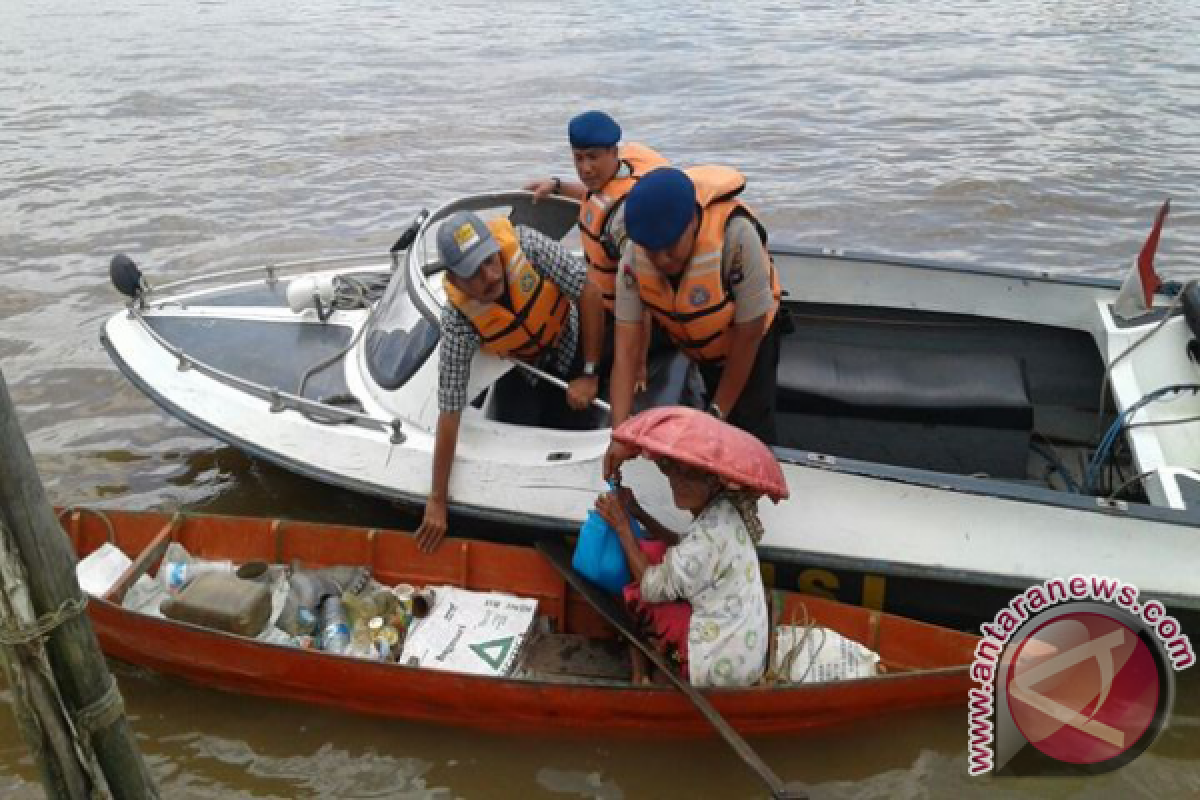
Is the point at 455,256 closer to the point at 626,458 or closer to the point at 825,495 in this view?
the point at 626,458

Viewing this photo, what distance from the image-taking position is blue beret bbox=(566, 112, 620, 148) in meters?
4.27

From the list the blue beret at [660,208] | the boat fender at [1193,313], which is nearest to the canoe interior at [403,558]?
the blue beret at [660,208]

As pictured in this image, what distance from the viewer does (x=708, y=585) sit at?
351cm

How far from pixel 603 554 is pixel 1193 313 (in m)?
3.07

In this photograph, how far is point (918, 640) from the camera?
387 cm

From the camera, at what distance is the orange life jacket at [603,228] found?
4.41 m

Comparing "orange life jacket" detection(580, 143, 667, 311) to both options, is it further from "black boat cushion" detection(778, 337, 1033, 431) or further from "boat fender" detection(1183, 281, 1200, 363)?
"boat fender" detection(1183, 281, 1200, 363)

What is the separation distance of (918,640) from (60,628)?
3.06 meters

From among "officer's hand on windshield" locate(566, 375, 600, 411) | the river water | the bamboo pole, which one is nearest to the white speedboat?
"officer's hand on windshield" locate(566, 375, 600, 411)

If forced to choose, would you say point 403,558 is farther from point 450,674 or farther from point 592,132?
point 592,132

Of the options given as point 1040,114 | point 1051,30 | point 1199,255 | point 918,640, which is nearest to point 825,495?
point 918,640

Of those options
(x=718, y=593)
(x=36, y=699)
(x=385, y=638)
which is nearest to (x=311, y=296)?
(x=385, y=638)

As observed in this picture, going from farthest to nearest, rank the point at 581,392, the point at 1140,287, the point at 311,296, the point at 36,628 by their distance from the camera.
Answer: the point at 311,296 < the point at 1140,287 < the point at 581,392 < the point at 36,628

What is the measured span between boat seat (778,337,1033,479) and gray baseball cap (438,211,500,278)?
1.95m
